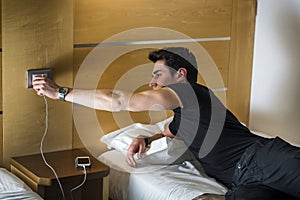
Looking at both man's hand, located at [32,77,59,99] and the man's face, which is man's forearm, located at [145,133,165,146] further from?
man's hand, located at [32,77,59,99]

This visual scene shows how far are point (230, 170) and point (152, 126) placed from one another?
628mm

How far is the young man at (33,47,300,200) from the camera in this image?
7.98 ft

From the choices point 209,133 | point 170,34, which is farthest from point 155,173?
point 170,34

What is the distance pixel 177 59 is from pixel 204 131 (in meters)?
0.39

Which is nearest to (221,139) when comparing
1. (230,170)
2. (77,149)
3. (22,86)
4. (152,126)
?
(230,170)

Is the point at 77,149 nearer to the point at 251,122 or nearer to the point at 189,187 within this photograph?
the point at 189,187

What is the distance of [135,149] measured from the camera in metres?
2.89

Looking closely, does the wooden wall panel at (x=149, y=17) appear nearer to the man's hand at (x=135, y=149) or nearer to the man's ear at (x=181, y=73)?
the man's ear at (x=181, y=73)

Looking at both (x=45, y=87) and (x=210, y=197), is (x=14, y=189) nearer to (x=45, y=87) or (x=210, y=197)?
(x=45, y=87)

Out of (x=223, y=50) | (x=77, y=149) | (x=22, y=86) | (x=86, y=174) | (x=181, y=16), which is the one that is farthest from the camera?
(x=223, y=50)

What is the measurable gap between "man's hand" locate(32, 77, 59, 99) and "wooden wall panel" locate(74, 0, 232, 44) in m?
0.32

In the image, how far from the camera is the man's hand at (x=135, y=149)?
9.41 ft

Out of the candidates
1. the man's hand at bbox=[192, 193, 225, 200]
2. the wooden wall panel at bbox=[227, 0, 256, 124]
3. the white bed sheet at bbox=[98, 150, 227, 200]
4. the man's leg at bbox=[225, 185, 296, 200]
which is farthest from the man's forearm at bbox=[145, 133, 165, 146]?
the wooden wall panel at bbox=[227, 0, 256, 124]

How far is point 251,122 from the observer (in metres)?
3.77
